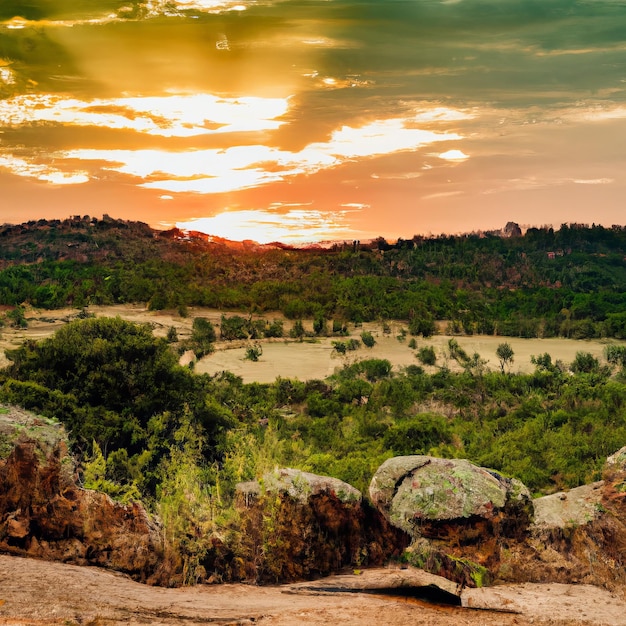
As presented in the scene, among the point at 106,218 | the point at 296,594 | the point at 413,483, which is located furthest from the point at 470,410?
the point at 106,218

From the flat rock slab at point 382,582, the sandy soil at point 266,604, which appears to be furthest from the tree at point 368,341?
the sandy soil at point 266,604

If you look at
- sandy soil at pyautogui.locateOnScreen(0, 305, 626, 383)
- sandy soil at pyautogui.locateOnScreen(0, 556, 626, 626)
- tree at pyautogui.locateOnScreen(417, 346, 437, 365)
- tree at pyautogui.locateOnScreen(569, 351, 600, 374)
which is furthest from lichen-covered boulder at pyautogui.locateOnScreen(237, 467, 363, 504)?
tree at pyautogui.locateOnScreen(417, 346, 437, 365)

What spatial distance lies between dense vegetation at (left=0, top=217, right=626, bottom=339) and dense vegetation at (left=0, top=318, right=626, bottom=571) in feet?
120

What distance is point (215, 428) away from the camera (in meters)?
17.8

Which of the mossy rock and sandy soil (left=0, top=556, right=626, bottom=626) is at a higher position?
the mossy rock

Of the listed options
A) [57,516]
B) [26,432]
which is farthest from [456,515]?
[26,432]

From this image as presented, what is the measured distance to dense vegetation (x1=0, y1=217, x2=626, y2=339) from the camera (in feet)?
219

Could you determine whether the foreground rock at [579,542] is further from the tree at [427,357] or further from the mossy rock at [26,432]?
the tree at [427,357]

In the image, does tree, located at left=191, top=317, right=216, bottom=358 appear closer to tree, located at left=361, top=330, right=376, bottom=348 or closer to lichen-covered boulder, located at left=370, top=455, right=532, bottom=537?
tree, located at left=361, top=330, right=376, bottom=348

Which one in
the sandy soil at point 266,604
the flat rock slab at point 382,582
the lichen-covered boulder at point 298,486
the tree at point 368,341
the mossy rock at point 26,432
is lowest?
the flat rock slab at point 382,582

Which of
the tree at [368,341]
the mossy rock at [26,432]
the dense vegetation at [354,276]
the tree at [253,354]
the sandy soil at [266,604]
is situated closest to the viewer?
the sandy soil at [266,604]

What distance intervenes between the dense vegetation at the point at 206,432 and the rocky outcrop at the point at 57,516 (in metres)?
0.69

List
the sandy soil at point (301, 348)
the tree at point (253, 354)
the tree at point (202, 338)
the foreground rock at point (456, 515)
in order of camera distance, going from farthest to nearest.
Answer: the tree at point (202, 338)
the tree at point (253, 354)
the sandy soil at point (301, 348)
the foreground rock at point (456, 515)

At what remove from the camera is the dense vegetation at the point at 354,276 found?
2630 inches
